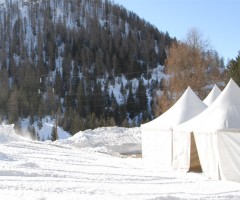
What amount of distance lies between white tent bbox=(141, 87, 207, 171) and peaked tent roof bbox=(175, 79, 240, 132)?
1806 millimetres

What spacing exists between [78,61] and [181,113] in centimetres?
7030

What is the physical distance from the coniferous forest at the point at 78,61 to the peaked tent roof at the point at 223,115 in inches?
1309

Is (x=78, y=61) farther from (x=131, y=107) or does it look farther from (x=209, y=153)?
(x=209, y=153)

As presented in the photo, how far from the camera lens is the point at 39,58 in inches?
3346

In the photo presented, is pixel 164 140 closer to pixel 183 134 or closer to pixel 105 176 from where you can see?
pixel 183 134

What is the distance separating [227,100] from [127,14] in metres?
98.6

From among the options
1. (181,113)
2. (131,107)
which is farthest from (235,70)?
(131,107)

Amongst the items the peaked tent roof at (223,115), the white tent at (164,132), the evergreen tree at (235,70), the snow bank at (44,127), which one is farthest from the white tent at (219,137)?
the snow bank at (44,127)

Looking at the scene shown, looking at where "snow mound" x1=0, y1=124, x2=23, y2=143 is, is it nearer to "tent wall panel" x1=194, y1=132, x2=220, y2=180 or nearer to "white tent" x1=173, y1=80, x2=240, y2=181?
"white tent" x1=173, y1=80, x2=240, y2=181

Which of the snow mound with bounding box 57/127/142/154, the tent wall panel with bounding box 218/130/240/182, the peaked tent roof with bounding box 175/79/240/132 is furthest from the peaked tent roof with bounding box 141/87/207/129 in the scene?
the snow mound with bounding box 57/127/142/154

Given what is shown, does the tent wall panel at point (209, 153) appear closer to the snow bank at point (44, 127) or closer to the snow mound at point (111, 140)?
the snow mound at point (111, 140)

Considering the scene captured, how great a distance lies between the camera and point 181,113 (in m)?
14.9

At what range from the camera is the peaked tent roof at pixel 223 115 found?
1111 centimetres

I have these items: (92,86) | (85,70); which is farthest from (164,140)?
(85,70)
